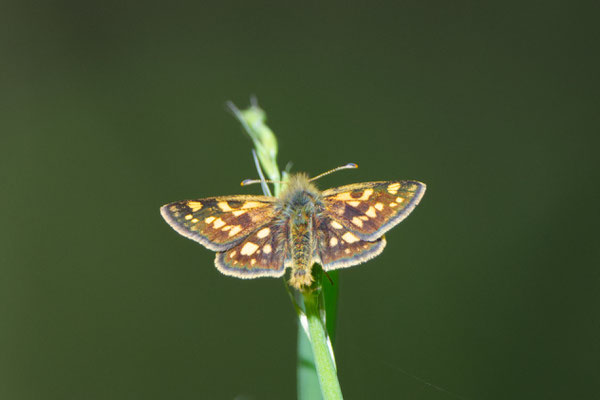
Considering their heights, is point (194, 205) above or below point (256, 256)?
above

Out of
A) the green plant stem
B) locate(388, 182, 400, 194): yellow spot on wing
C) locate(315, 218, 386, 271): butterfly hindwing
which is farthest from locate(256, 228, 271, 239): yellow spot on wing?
the green plant stem

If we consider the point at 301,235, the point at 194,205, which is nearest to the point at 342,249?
the point at 301,235

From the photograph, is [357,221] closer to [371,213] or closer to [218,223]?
[371,213]

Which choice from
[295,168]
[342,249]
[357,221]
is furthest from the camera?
[295,168]

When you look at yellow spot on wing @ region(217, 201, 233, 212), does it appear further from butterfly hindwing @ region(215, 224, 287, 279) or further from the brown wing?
the brown wing

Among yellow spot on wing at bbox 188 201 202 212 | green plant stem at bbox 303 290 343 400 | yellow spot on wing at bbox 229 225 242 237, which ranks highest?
yellow spot on wing at bbox 188 201 202 212

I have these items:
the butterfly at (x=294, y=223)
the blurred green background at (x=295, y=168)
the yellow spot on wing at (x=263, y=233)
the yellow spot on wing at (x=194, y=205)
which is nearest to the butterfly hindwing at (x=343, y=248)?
the butterfly at (x=294, y=223)

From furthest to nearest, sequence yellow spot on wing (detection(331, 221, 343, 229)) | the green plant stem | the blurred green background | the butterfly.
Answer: the blurred green background
yellow spot on wing (detection(331, 221, 343, 229))
the butterfly
the green plant stem

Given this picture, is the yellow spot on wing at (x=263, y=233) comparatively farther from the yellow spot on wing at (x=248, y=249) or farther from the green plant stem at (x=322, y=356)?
the green plant stem at (x=322, y=356)
